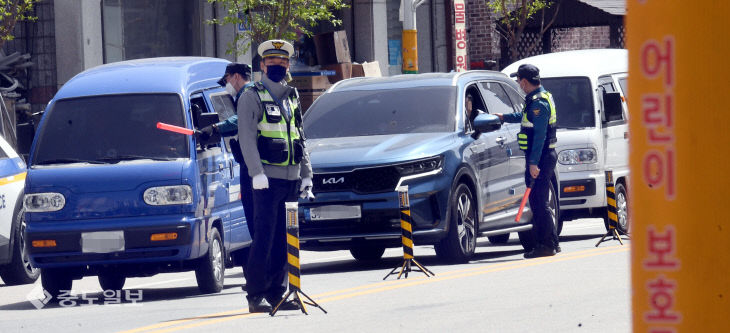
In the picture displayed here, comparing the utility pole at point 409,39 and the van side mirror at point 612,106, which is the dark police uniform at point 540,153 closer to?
the van side mirror at point 612,106

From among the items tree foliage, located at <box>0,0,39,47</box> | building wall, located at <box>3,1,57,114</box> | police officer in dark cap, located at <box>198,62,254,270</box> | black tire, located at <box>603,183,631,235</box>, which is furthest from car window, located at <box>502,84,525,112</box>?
building wall, located at <box>3,1,57,114</box>

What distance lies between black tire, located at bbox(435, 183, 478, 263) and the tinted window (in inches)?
30.0

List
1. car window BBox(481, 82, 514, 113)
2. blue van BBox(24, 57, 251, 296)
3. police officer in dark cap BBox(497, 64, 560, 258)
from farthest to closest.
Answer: car window BBox(481, 82, 514, 113), police officer in dark cap BBox(497, 64, 560, 258), blue van BBox(24, 57, 251, 296)

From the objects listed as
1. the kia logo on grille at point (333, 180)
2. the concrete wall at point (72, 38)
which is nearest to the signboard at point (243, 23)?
the concrete wall at point (72, 38)

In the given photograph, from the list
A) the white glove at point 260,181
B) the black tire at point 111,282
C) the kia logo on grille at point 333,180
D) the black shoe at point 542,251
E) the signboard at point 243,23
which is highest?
the signboard at point 243,23

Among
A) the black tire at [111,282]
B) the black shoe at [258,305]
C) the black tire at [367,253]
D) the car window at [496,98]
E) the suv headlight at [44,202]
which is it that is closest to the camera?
the black shoe at [258,305]

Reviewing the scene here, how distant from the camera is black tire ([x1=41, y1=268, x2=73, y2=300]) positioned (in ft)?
34.3

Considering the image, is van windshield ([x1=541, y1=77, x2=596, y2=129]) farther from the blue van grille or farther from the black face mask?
the black face mask

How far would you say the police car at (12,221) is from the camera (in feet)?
39.3

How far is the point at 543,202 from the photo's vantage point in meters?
12.5

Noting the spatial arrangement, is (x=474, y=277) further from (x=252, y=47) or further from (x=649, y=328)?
(x=252, y=47)

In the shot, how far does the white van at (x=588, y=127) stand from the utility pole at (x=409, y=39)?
242 inches

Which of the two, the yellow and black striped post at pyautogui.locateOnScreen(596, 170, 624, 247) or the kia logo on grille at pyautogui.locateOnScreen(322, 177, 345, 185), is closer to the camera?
the kia logo on grille at pyautogui.locateOnScreen(322, 177, 345, 185)

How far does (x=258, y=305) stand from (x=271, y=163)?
917 mm
